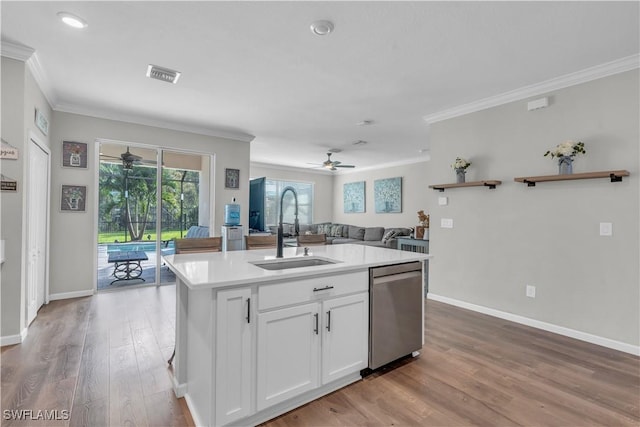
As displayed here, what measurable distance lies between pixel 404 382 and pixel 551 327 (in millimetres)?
2012

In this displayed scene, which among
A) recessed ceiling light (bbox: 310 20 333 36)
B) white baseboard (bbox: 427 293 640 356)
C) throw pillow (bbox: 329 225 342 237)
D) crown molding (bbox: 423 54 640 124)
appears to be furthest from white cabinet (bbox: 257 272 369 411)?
throw pillow (bbox: 329 225 342 237)

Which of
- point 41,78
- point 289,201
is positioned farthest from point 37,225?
point 289,201

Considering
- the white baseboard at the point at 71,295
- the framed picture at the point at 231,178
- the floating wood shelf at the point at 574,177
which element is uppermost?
the framed picture at the point at 231,178

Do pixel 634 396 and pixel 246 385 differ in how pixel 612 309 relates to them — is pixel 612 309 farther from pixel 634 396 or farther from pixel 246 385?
pixel 246 385

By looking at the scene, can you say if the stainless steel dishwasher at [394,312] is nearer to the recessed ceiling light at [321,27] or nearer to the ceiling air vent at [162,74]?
the recessed ceiling light at [321,27]

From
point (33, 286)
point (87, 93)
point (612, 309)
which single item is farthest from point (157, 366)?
point (612, 309)

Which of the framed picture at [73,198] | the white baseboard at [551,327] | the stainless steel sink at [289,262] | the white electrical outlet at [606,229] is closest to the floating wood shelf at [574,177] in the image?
the white electrical outlet at [606,229]

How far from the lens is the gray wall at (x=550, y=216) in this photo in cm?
274

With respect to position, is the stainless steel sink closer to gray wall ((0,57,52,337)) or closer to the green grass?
gray wall ((0,57,52,337))

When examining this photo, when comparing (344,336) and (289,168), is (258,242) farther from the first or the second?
(289,168)

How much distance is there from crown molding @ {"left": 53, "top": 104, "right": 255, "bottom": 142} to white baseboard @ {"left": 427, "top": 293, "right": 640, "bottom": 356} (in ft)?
13.8

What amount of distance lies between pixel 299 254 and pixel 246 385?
1078 millimetres

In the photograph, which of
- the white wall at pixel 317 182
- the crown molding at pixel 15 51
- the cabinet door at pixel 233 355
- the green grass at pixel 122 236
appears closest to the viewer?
the cabinet door at pixel 233 355

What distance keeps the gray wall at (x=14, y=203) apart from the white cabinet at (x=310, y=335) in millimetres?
2587
